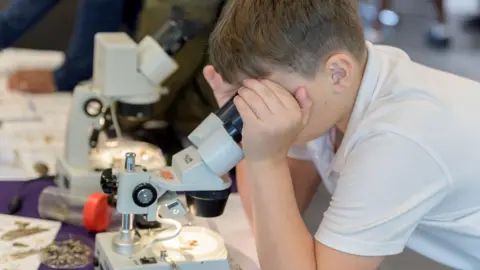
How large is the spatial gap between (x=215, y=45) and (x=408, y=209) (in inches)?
14.9

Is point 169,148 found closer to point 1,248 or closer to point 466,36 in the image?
point 1,248

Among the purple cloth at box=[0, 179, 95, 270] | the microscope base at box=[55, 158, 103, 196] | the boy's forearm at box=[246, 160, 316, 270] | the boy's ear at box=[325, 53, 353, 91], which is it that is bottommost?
the purple cloth at box=[0, 179, 95, 270]

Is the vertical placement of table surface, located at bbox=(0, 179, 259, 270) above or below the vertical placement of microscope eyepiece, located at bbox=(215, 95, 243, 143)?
below

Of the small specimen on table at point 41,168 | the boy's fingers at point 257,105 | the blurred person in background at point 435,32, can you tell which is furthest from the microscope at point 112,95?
the blurred person in background at point 435,32

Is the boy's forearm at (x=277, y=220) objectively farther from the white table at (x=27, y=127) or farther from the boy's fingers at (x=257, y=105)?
the white table at (x=27, y=127)

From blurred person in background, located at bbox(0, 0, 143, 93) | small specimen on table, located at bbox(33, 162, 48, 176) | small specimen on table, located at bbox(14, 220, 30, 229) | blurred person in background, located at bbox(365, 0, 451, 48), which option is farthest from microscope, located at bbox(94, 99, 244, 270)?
blurred person in background, located at bbox(365, 0, 451, 48)

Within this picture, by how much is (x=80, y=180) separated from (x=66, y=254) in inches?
8.5

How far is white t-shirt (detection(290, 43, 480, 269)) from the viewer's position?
1016 mm

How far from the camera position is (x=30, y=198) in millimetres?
1513

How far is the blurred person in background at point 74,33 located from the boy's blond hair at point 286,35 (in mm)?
1052

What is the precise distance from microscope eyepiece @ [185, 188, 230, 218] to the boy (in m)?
0.05

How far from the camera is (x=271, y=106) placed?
104 centimetres

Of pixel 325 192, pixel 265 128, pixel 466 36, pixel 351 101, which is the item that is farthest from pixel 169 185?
pixel 466 36

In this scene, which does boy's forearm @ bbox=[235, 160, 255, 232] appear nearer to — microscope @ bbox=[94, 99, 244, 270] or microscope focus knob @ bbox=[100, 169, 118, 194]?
microscope @ bbox=[94, 99, 244, 270]
